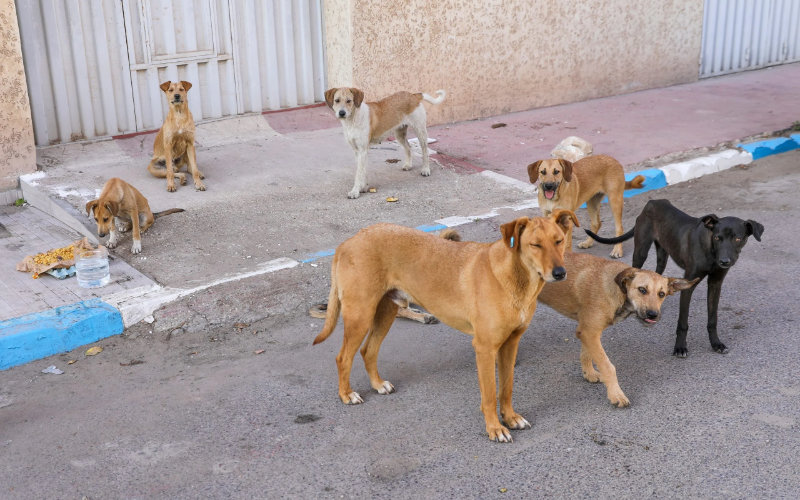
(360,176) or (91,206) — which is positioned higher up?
(91,206)

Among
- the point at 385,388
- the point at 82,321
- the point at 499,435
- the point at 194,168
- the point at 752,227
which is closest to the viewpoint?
the point at 499,435

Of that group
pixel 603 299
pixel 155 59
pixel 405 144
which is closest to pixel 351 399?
pixel 603 299

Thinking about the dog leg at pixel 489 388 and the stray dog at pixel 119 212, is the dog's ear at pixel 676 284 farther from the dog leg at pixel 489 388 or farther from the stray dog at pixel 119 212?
the stray dog at pixel 119 212

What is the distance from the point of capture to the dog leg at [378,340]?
539cm

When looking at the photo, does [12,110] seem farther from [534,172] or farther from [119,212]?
[534,172]

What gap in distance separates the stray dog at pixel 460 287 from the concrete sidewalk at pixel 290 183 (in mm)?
1990

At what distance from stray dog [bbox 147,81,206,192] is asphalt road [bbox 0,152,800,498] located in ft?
8.31

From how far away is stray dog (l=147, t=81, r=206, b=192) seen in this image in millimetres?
8820

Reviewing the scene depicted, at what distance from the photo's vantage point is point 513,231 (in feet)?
14.8

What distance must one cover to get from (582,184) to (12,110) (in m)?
5.81

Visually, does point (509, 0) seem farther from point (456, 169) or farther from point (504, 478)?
point (504, 478)

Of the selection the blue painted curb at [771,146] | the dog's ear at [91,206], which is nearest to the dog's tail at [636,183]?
the blue painted curb at [771,146]

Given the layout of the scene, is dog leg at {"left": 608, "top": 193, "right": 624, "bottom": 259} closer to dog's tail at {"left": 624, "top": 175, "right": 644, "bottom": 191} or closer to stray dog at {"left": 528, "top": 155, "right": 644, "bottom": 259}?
stray dog at {"left": 528, "top": 155, "right": 644, "bottom": 259}

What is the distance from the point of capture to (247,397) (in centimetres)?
538
